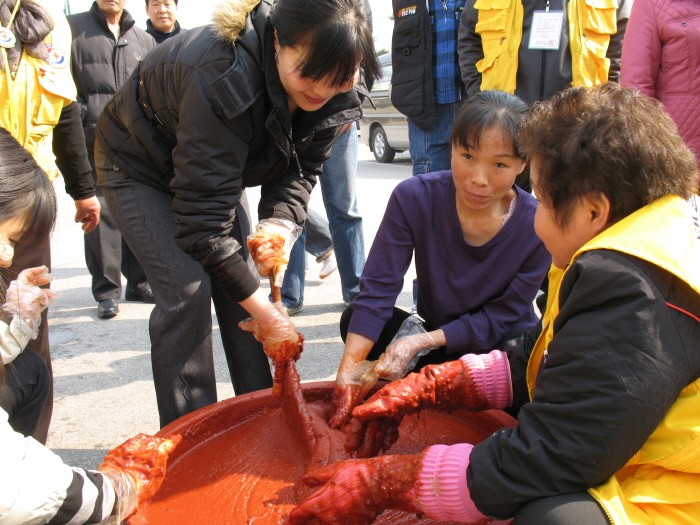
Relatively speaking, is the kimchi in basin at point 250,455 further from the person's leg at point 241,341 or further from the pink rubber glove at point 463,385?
the person's leg at point 241,341

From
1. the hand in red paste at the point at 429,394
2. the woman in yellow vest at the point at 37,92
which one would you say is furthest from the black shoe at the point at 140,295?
the hand in red paste at the point at 429,394

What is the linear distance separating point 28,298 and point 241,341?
68 cm

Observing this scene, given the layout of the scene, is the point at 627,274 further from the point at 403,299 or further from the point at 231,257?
the point at 403,299

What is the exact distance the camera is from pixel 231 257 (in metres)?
1.59

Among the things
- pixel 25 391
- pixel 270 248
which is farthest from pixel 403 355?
pixel 25 391

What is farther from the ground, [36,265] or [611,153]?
[611,153]

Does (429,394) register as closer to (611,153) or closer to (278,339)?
(278,339)

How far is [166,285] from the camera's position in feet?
5.82

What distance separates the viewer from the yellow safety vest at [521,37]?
115 inches

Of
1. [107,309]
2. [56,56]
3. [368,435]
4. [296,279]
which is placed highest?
[56,56]

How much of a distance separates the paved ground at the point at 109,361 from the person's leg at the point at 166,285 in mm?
594

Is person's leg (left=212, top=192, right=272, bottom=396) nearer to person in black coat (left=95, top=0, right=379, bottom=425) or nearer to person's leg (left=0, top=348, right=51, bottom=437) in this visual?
person in black coat (left=95, top=0, right=379, bottom=425)

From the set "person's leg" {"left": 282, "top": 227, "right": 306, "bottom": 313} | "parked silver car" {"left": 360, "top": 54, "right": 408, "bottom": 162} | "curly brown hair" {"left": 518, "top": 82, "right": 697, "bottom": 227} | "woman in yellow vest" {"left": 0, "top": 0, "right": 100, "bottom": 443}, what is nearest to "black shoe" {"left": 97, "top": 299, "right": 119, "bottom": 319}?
"person's leg" {"left": 282, "top": 227, "right": 306, "bottom": 313}

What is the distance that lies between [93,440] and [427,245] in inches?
58.6
